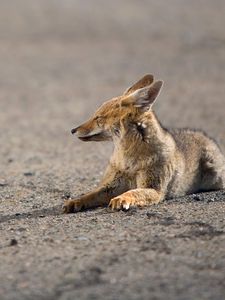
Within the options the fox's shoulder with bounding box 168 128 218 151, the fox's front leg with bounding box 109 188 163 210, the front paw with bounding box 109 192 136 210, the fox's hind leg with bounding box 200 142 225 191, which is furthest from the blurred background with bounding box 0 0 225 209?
the front paw with bounding box 109 192 136 210

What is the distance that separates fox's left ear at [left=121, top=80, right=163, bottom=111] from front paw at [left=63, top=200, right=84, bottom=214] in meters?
0.95

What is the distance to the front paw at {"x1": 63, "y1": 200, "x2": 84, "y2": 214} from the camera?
7824mm

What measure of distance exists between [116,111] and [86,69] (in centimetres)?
1471

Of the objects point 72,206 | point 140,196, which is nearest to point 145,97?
point 140,196

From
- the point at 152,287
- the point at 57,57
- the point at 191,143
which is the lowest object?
the point at 152,287

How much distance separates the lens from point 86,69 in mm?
22656

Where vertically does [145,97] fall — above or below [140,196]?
above

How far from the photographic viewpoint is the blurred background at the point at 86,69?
40.6 ft

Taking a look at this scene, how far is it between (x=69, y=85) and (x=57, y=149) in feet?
25.7

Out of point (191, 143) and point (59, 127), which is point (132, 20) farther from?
point (191, 143)

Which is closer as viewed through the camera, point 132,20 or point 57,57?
point 57,57

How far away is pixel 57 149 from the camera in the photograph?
1272 centimetres

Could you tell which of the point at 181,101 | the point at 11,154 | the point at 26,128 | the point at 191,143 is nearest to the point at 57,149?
the point at 11,154

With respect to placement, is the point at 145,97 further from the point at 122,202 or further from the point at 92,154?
the point at 92,154
